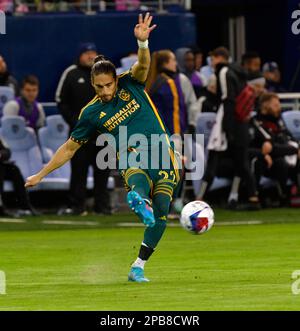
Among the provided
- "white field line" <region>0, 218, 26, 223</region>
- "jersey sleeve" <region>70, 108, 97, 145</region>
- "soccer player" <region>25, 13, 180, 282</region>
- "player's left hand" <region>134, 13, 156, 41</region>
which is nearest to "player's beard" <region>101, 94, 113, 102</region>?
"soccer player" <region>25, 13, 180, 282</region>

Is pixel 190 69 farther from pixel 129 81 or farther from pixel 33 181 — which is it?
pixel 33 181

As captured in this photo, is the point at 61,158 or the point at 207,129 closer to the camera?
the point at 61,158

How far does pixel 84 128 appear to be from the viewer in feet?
45.2

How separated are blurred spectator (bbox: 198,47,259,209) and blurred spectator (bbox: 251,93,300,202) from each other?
48 cm

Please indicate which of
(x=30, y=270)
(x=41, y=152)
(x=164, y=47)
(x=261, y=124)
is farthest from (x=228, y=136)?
(x=30, y=270)

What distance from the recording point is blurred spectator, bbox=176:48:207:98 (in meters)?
25.0

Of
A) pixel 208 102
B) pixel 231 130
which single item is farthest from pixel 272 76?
pixel 231 130

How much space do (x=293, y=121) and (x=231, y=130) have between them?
2.40 metres

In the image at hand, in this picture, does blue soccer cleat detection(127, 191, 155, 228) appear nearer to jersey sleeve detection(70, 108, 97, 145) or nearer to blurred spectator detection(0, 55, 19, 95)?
jersey sleeve detection(70, 108, 97, 145)
